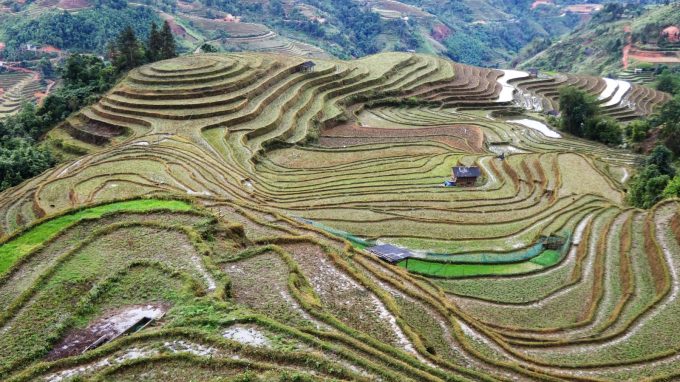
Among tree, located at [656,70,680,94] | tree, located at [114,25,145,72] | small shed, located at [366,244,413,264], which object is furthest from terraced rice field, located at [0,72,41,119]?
tree, located at [656,70,680,94]

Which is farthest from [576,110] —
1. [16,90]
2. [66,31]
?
[66,31]

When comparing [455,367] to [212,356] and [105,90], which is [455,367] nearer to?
[212,356]

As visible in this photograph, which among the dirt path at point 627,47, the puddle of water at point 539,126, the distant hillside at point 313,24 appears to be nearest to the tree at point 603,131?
the puddle of water at point 539,126

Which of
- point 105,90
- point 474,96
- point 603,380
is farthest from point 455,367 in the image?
point 474,96

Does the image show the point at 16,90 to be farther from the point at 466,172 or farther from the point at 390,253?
the point at 390,253

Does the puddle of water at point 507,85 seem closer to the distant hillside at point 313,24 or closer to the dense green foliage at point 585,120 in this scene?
the dense green foliage at point 585,120

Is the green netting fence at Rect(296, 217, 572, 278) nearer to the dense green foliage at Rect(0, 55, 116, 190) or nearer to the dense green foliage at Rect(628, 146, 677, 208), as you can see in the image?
the dense green foliage at Rect(628, 146, 677, 208)

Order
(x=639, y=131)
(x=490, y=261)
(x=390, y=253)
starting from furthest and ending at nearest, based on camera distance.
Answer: (x=639, y=131), (x=490, y=261), (x=390, y=253)

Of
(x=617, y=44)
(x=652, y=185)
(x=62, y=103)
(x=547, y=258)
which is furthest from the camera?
(x=617, y=44)
